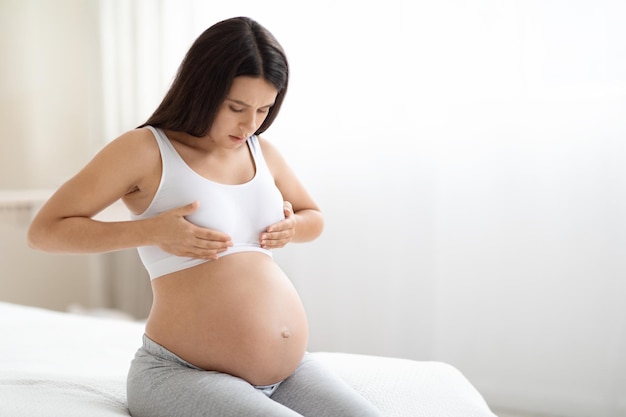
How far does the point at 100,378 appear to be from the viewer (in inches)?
55.5

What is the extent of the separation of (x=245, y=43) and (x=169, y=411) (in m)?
0.58

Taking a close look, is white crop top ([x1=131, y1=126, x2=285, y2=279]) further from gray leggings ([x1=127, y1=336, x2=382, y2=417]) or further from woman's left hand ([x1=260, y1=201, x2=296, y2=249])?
gray leggings ([x1=127, y1=336, x2=382, y2=417])

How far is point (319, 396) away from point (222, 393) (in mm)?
168

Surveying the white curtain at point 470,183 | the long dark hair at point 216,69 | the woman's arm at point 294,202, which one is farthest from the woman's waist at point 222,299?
the white curtain at point 470,183

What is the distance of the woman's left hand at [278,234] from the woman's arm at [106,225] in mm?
96

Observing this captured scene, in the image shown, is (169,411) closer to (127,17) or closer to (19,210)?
(19,210)

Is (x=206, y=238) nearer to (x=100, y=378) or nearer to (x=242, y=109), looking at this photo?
(x=242, y=109)

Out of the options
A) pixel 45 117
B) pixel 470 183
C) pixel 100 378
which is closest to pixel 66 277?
pixel 45 117

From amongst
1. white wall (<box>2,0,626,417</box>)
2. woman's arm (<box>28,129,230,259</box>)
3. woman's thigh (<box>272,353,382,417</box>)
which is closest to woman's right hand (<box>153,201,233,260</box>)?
woman's arm (<box>28,129,230,259</box>)

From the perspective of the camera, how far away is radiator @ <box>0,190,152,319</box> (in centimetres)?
300

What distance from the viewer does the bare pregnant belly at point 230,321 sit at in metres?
1.19

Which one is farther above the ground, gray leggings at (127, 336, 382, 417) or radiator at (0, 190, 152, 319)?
gray leggings at (127, 336, 382, 417)

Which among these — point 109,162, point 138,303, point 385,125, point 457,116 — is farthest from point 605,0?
→ point 138,303

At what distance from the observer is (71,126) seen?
3203 millimetres
